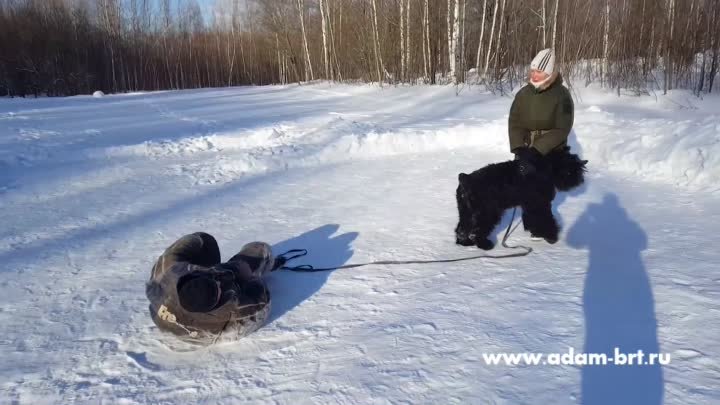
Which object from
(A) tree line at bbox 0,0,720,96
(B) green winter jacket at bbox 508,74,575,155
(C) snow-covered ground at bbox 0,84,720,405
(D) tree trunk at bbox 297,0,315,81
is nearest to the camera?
(C) snow-covered ground at bbox 0,84,720,405

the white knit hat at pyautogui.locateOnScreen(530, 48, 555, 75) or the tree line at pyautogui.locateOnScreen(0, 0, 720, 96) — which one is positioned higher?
the tree line at pyautogui.locateOnScreen(0, 0, 720, 96)

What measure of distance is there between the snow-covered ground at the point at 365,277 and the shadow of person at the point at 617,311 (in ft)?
0.04

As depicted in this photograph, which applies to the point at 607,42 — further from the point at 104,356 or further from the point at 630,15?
the point at 104,356

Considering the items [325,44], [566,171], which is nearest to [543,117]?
[566,171]

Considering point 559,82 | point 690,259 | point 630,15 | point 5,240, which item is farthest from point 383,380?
point 630,15

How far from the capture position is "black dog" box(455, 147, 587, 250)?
12.0 ft

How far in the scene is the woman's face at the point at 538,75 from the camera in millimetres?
3870

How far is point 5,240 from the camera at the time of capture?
154 inches

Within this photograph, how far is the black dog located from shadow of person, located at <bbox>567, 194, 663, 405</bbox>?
46cm

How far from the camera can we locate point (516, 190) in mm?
3652

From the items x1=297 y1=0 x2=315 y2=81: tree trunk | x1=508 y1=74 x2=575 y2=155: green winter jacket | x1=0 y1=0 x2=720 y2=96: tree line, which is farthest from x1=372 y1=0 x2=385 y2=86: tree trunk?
x1=508 y1=74 x2=575 y2=155: green winter jacket

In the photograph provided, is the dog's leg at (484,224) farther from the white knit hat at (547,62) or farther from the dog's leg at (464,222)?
the white knit hat at (547,62)

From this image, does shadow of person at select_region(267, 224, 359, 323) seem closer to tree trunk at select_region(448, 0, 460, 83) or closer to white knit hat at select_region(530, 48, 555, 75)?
white knit hat at select_region(530, 48, 555, 75)

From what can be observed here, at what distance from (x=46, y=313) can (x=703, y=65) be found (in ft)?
37.7
